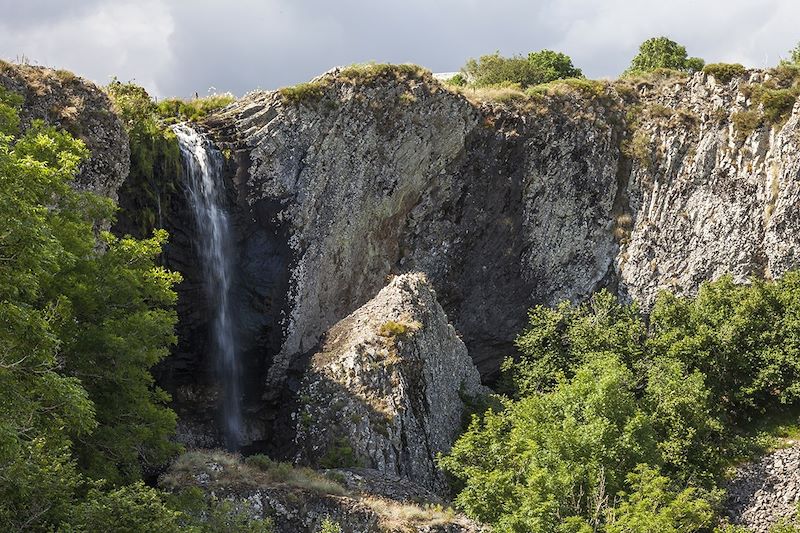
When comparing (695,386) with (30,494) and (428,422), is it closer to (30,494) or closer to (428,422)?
(428,422)

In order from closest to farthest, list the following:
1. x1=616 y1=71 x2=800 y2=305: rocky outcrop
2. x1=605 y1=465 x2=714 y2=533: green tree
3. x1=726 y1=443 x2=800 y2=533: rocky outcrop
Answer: x1=605 y1=465 x2=714 y2=533: green tree → x1=726 y1=443 x2=800 y2=533: rocky outcrop → x1=616 y1=71 x2=800 y2=305: rocky outcrop

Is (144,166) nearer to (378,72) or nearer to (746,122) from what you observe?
(378,72)

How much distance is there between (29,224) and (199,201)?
69.4ft

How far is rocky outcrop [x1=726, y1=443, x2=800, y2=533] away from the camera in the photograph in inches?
1129

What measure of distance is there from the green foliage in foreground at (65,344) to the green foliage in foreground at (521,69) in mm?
38948

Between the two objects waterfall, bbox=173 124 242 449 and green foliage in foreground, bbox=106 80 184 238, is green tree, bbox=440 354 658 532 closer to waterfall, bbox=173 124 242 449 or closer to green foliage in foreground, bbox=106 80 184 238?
waterfall, bbox=173 124 242 449

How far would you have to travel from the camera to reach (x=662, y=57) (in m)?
59.1

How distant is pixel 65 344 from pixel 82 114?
13.5 meters

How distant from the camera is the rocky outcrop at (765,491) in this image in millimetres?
28688

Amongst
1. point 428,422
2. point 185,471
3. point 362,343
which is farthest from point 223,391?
point 185,471

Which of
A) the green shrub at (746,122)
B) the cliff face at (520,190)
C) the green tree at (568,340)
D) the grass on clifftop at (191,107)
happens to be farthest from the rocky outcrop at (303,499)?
the green shrub at (746,122)

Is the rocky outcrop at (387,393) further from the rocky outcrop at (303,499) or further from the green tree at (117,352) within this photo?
the green tree at (117,352)

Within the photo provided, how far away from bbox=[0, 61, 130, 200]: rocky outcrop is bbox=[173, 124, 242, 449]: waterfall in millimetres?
4123

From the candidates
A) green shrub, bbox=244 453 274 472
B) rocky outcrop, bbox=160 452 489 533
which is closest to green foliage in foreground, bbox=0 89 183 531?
rocky outcrop, bbox=160 452 489 533
